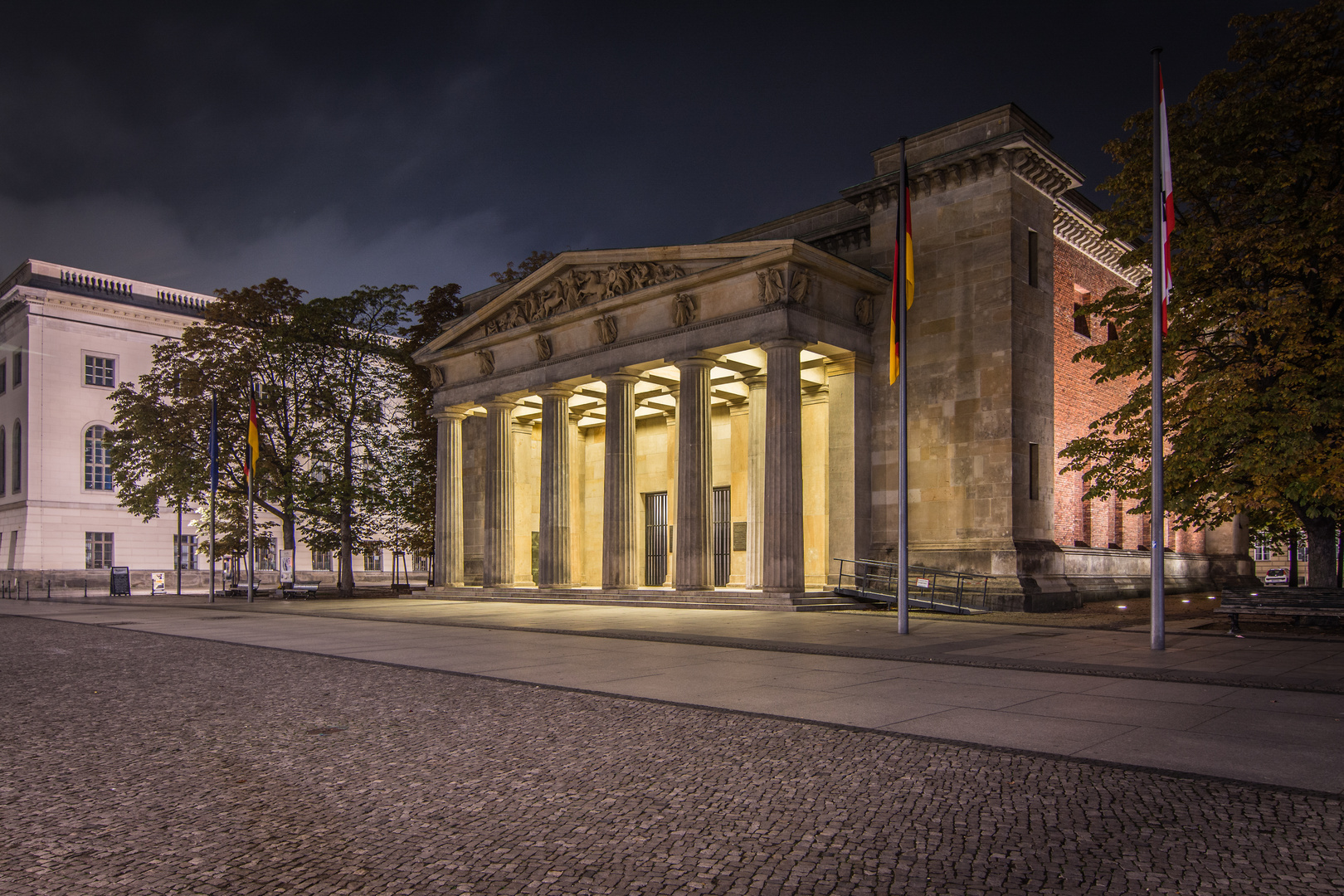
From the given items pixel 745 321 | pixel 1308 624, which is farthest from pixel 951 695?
pixel 745 321

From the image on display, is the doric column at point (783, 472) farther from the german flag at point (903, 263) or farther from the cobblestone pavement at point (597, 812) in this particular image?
the cobblestone pavement at point (597, 812)

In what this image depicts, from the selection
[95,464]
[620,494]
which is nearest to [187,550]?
[95,464]

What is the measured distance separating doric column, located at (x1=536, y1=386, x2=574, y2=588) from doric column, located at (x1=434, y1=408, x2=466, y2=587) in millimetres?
6587

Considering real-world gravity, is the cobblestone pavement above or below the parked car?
above

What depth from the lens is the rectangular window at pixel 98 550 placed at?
6041 centimetres

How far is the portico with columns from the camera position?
27109 mm

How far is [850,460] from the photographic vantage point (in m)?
29.4

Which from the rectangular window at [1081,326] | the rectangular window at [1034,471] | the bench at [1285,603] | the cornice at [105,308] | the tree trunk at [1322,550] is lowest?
the bench at [1285,603]

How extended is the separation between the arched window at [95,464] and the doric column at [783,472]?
176 ft

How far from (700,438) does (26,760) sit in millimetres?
22431

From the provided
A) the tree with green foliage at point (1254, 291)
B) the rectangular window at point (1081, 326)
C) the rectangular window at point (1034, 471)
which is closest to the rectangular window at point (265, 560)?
the rectangular window at point (1034, 471)

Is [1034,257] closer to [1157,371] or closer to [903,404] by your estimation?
[903,404]

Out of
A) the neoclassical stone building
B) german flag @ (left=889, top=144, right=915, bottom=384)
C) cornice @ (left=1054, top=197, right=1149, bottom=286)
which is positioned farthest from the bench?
cornice @ (left=1054, top=197, right=1149, bottom=286)

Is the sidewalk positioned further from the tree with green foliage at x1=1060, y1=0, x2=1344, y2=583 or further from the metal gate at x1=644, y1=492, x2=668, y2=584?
the metal gate at x1=644, y1=492, x2=668, y2=584
